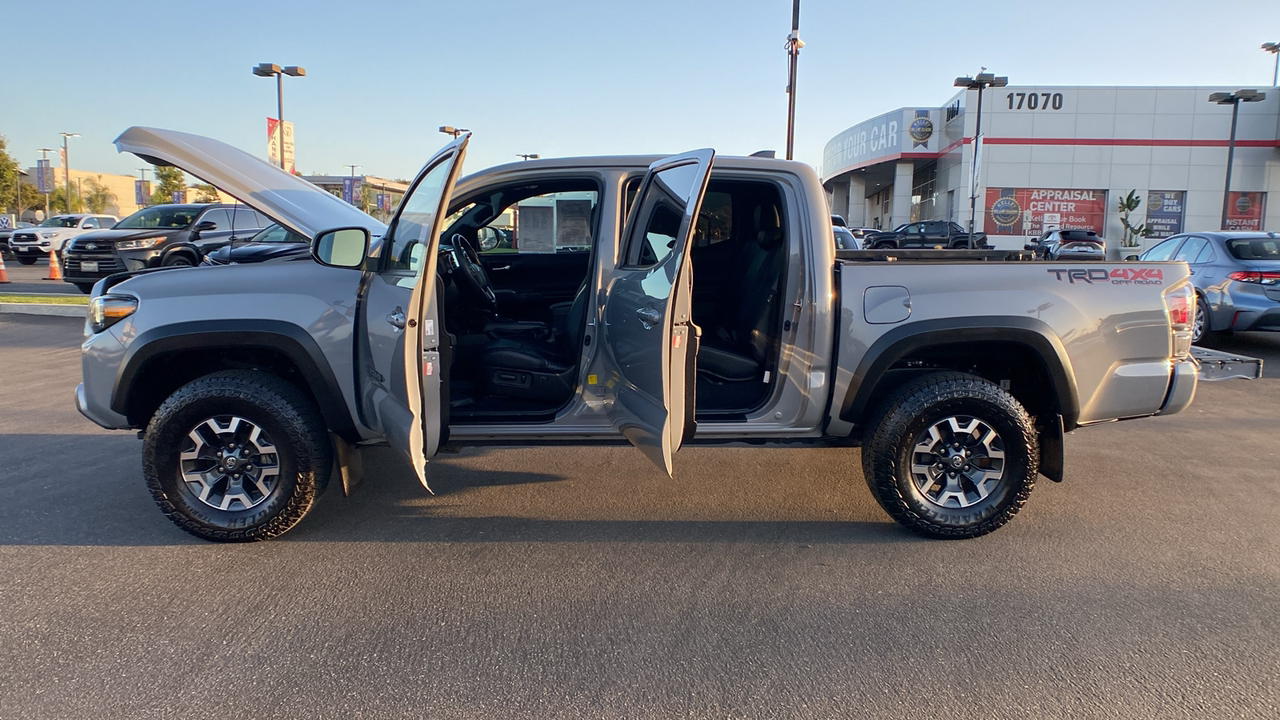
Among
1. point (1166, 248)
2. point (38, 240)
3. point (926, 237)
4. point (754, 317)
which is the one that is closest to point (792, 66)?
point (1166, 248)

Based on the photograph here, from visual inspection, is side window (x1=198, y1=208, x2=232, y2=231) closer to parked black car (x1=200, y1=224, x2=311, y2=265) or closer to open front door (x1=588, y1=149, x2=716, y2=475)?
parked black car (x1=200, y1=224, x2=311, y2=265)

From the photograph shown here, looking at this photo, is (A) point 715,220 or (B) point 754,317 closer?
(B) point 754,317

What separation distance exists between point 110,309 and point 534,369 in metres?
2.06

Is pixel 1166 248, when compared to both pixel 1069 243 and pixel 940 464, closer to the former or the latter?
pixel 940 464

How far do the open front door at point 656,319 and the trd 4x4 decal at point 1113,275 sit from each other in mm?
Result: 1899

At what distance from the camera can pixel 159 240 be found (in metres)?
14.7

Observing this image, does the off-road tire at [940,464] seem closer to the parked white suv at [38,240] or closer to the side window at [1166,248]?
the side window at [1166,248]

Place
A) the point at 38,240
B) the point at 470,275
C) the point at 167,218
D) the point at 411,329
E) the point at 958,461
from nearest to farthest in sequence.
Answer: the point at 411,329
the point at 958,461
the point at 470,275
the point at 167,218
the point at 38,240

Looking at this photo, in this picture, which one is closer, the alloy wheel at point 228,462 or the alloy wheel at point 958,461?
the alloy wheel at point 228,462

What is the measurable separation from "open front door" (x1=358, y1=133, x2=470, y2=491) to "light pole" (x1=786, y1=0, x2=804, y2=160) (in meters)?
12.4

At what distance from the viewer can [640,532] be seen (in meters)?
4.18

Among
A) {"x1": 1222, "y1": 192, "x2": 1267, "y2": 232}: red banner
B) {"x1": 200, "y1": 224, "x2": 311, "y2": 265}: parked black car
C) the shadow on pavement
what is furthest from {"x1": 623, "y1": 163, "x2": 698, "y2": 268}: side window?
{"x1": 1222, "y1": 192, "x2": 1267, "y2": 232}: red banner

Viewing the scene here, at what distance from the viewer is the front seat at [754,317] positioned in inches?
173

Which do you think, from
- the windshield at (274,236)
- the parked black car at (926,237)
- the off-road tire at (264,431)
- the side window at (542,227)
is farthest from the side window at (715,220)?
the parked black car at (926,237)
